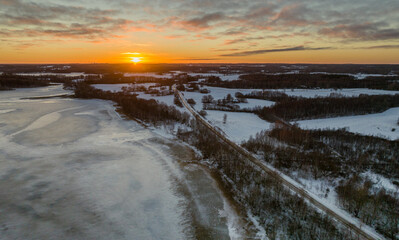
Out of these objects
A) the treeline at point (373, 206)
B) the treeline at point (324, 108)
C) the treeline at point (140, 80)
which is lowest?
the treeline at point (373, 206)

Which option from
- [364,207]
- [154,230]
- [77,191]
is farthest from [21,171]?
[364,207]

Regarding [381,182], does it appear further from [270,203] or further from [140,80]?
[140,80]

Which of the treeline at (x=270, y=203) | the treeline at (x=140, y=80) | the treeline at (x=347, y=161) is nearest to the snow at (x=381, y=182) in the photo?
the treeline at (x=347, y=161)

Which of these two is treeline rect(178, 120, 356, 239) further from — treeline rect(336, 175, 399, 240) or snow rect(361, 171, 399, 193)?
snow rect(361, 171, 399, 193)

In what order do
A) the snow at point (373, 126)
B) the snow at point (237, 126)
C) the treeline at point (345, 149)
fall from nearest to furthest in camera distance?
1. the treeline at point (345, 149)
2. the snow at point (237, 126)
3. the snow at point (373, 126)

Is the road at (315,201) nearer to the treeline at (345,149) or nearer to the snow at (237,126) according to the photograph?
the treeline at (345,149)

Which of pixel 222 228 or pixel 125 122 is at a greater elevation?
pixel 125 122

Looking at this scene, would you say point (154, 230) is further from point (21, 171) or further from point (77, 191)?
point (21, 171)
